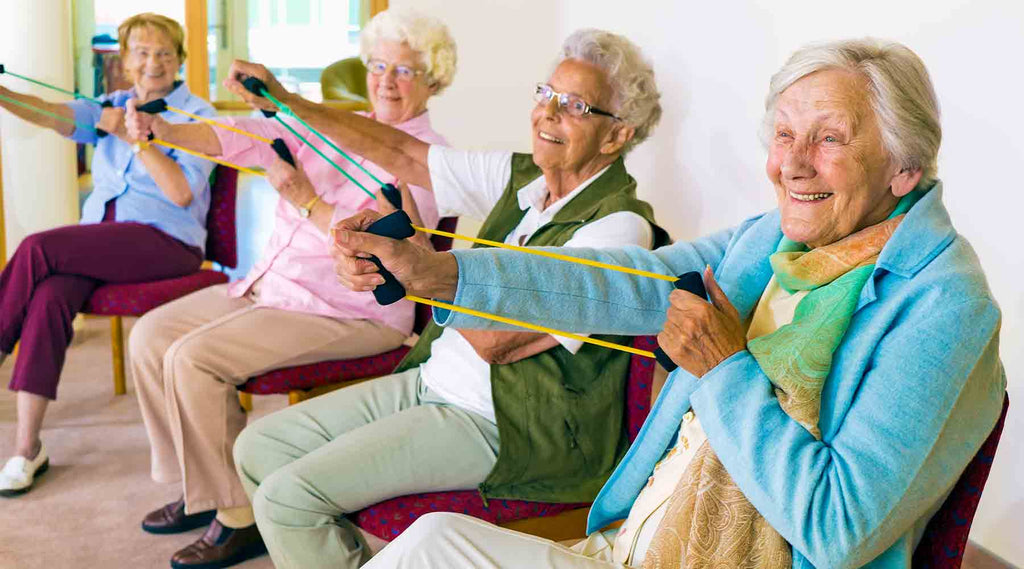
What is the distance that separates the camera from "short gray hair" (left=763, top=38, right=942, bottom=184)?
1.19 metres

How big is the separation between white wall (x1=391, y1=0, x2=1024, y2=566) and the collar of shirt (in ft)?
2.40

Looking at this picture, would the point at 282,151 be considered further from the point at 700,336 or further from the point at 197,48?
the point at 197,48

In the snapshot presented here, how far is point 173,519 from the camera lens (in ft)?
8.49

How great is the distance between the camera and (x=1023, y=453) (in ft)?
6.90

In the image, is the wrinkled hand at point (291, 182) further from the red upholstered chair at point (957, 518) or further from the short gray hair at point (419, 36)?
the red upholstered chair at point (957, 518)

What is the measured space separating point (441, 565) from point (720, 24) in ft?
6.03

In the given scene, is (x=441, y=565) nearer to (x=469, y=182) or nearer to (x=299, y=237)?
(x=469, y=182)

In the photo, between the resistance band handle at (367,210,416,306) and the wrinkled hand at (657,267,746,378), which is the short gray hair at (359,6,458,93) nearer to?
the resistance band handle at (367,210,416,306)

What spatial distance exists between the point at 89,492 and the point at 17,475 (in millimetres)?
189

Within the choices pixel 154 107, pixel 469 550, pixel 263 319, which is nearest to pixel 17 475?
pixel 263 319

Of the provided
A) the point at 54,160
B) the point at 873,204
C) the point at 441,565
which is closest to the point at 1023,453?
the point at 873,204

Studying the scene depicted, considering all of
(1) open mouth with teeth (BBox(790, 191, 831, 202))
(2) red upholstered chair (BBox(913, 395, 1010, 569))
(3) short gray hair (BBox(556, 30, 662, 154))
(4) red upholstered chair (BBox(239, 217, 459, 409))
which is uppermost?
(3) short gray hair (BBox(556, 30, 662, 154))

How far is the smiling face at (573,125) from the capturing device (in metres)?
1.94

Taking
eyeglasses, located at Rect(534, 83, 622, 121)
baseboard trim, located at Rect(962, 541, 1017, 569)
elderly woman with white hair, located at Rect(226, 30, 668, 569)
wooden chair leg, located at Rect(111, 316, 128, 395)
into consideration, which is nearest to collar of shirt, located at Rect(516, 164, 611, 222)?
elderly woman with white hair, located at Rect(226, 30, 668, 569)
